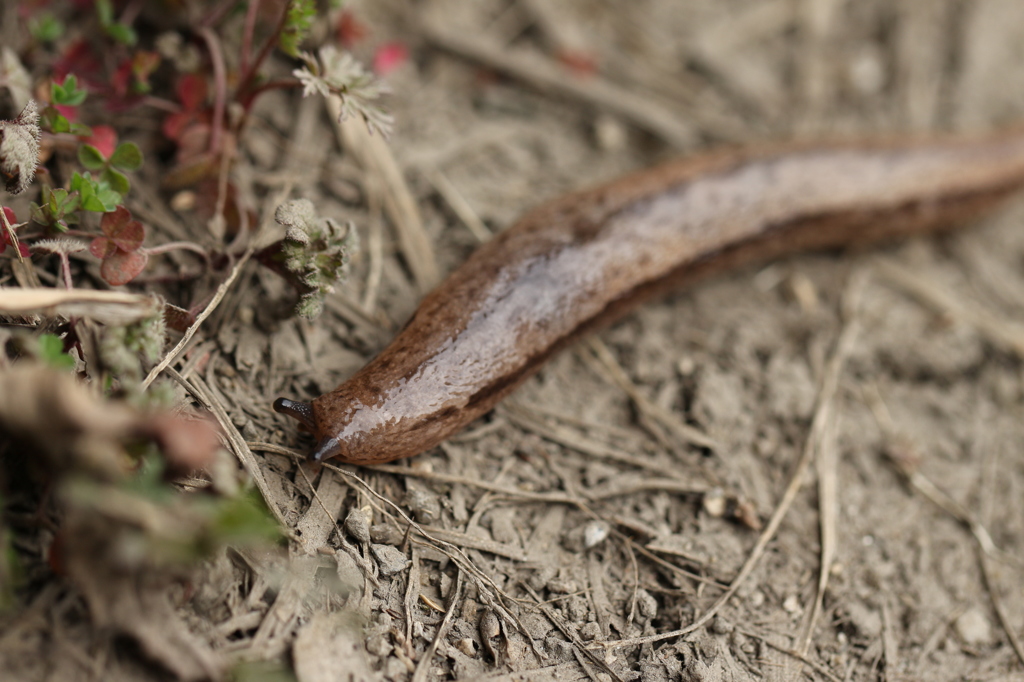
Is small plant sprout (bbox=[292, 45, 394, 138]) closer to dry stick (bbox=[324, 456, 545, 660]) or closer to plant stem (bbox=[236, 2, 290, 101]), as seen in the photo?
plant stem (bbox=[236, 2, 290, 101])

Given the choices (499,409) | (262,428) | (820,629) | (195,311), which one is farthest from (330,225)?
(820,629)

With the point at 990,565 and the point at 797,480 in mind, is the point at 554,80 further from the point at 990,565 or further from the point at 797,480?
the point at 990,565

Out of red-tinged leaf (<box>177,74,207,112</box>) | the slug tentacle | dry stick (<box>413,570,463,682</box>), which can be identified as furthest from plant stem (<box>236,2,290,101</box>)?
dry stick (<box>413,570,463,682</box>)

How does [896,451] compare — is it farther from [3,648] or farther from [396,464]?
[3,648]

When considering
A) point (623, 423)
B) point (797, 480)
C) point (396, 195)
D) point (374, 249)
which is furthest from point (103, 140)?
point (797, 480)

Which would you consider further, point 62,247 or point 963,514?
point 963,514
